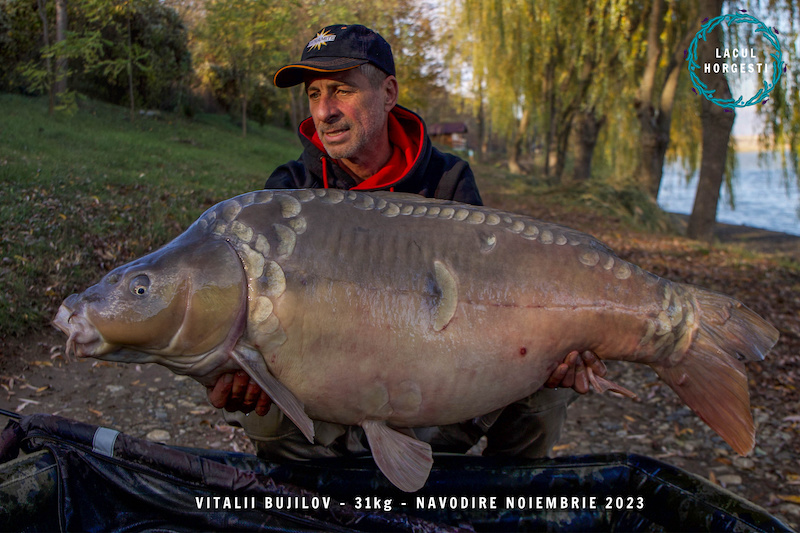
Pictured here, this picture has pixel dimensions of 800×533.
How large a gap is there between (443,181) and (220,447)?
5.45ft

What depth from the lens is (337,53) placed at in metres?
2.10

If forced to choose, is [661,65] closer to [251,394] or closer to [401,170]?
[401,170]

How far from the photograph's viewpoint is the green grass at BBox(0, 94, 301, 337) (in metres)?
3.82

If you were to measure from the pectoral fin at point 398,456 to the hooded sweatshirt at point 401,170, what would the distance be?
95cm

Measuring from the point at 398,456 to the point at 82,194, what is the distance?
464cm

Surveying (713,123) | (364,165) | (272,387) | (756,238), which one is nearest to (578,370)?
(272,387)

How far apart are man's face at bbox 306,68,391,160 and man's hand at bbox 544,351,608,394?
106cm

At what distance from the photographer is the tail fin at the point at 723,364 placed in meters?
1.64

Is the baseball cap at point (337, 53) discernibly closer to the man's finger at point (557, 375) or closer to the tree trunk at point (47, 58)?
the man's finger at point (557, 375)

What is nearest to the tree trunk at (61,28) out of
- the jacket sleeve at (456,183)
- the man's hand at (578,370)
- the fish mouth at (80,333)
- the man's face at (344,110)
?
the man's face at (344,110)

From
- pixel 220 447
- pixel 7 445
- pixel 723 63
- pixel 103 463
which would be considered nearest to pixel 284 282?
pixel 103 463

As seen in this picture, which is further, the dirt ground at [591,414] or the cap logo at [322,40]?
the dirt ground at [591,414]

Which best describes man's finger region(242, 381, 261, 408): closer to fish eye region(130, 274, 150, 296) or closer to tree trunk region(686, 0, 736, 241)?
fish eye region(130, 274, 150, 296)

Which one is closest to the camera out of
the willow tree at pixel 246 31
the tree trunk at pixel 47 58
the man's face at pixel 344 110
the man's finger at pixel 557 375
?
the man's finger at pixel 557 375
